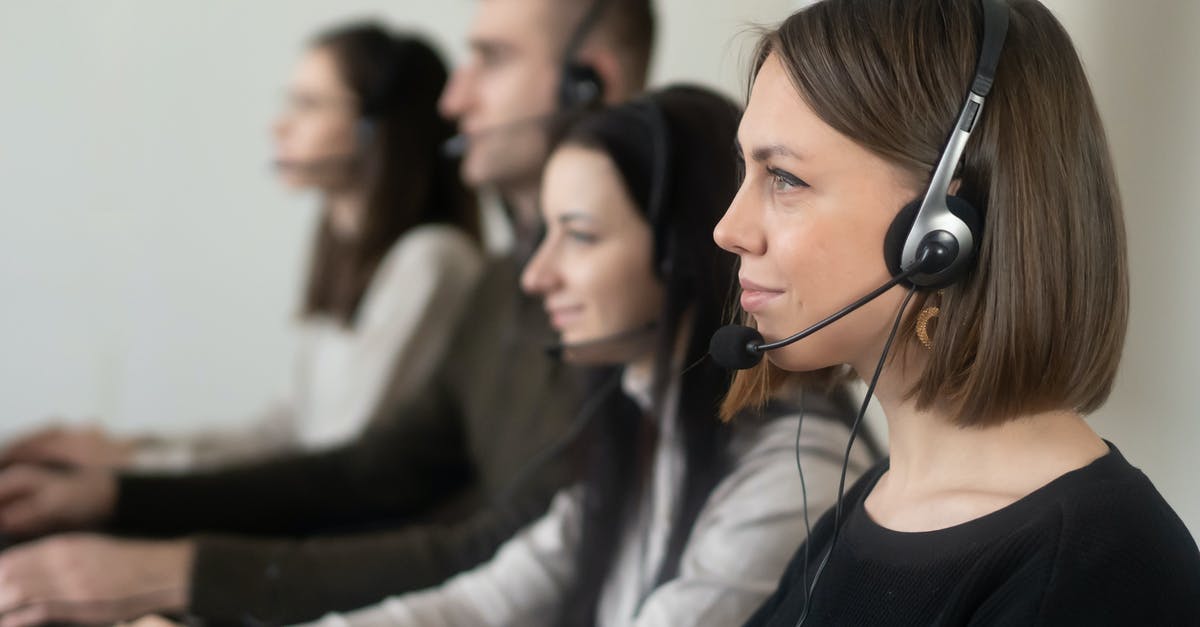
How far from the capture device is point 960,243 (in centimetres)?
62

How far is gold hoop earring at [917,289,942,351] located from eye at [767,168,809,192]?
10 centimetres

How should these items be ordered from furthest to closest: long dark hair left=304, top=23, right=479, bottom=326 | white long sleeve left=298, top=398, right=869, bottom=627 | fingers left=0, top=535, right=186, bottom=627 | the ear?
long dark hair left=304, top=23, right=479, bottom=326 < the ear < fingers left=0, top=535, right=186, bottom=627 < white long sleeve left=298, top=398, right=869, bottom=627

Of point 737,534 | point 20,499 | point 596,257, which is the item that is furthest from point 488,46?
point 737,534

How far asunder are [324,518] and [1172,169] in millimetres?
1296

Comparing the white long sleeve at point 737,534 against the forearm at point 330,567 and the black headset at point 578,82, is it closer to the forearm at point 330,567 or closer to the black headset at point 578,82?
the forearm at point 330,567

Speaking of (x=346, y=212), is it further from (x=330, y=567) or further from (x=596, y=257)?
(x=596, y=257)

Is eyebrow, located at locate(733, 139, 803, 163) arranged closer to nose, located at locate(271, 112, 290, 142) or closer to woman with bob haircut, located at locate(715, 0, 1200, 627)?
woman with bob haircut, located at locate(715, 0, 1200, 627)

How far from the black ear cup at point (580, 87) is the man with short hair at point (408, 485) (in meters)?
0.02

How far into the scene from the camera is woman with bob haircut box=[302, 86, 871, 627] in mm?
930

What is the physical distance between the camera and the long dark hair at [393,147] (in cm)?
201

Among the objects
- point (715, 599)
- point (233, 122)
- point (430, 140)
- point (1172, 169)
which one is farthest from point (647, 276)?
point (233, 122)

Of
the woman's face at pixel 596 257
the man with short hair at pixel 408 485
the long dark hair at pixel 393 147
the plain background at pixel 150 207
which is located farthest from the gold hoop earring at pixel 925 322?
the plain background at pixel 150 207

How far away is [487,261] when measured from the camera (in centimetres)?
187

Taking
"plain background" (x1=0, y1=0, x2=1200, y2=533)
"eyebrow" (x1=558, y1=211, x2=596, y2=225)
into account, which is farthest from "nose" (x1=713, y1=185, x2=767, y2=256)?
"plain background" (x1=0, y1=0, x2=1200, y2=533)
